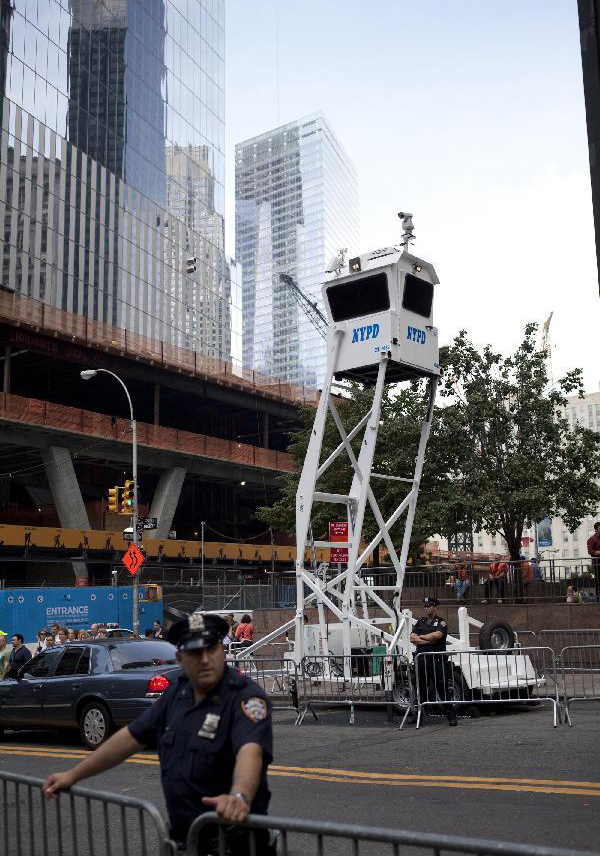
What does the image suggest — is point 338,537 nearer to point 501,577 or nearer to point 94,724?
point 501,577

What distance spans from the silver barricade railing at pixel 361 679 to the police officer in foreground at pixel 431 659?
0.22 meters

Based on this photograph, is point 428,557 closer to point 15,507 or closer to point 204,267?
point 15,507

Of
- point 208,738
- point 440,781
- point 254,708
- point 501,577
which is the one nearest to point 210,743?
point 208,738

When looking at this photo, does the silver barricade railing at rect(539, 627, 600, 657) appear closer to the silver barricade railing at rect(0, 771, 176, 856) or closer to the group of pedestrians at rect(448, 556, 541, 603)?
the group of pedestrians at rect(448, 556, 541, 603)

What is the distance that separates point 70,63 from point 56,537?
35548 mm

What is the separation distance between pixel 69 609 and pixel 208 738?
28772mm

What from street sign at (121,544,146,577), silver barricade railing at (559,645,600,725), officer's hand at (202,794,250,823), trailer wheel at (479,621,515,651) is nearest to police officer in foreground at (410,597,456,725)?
trailer wheel at (479,621,515,651)

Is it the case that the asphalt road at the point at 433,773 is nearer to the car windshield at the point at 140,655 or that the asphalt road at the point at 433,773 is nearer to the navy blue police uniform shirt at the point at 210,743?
the car windshield at the point at 140,655

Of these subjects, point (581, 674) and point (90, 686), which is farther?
point (581, 674)

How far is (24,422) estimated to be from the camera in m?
40.5

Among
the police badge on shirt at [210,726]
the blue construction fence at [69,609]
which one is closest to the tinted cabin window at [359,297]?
the police badge on shirt at [210,726]

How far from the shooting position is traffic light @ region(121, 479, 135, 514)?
3088 cm

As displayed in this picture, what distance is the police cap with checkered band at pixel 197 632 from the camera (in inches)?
163

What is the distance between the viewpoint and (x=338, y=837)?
11.8 feet
